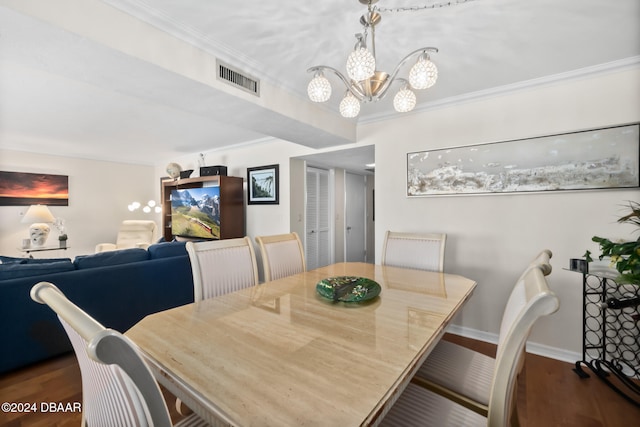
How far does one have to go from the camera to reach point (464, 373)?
1.21 metres

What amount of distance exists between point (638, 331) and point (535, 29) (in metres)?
2.20

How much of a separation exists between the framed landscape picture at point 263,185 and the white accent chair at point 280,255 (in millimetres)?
1822

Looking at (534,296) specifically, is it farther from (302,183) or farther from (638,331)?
(302,183)

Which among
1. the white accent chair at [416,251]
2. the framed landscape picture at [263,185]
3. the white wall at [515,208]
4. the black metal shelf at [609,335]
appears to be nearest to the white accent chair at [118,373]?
the white accent chair at [416,251]

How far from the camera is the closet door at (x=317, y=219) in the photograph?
4.35 meters

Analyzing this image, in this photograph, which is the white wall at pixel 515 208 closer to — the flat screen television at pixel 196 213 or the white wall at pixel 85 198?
the flat screen television at pixel 196 213

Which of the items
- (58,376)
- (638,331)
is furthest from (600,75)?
(58,376)

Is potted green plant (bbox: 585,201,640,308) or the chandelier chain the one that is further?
potted green plant (bbox: 585,201,640,308)

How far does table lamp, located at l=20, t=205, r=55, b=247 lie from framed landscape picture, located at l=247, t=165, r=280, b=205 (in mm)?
3083

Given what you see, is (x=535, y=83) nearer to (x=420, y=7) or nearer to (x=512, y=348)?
(x=420, y=7)

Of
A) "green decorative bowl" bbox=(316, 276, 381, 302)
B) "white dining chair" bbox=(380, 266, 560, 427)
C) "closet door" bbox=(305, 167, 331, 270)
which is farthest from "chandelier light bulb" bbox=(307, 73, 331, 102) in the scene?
"closet door" bbox=(305, 167, 331, 270)

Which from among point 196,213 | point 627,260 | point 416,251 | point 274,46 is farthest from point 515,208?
point 196,213

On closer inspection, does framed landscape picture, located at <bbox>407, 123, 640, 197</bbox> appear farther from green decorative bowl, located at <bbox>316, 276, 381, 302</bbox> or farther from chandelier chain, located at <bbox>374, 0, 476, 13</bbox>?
green decorative bowl, located at <bbox>316, 276, 381, 302</bbox>

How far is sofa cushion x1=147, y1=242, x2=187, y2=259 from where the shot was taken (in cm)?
269
